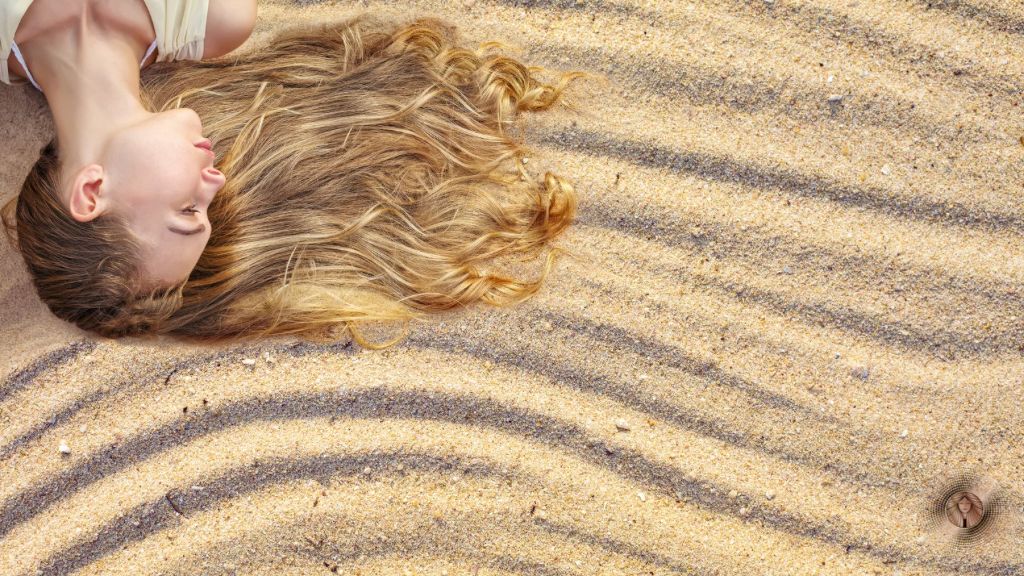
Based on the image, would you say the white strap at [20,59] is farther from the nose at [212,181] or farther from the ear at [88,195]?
the nose at [212,181]

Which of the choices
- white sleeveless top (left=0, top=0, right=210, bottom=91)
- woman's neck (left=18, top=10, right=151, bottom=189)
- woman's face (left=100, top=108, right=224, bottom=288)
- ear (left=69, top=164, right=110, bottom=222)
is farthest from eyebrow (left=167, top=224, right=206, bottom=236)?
white sleeveless top (left=0, top=0, right=210, bottom=91)

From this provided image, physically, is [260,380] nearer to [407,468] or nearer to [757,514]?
[407,468]

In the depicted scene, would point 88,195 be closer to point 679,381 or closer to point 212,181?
point 212,181

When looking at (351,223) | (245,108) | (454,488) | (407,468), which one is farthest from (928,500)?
(245,108)

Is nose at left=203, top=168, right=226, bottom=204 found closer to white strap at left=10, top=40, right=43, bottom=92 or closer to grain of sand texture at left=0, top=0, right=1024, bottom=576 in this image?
grain of sand texture at left=0, top=0, right=1024, bottom=576

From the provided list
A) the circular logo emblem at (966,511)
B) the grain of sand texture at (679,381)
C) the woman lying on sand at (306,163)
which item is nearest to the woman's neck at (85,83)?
the woman lying on sand at (306,163)

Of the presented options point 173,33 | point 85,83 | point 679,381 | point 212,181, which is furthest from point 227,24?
point 679,381
